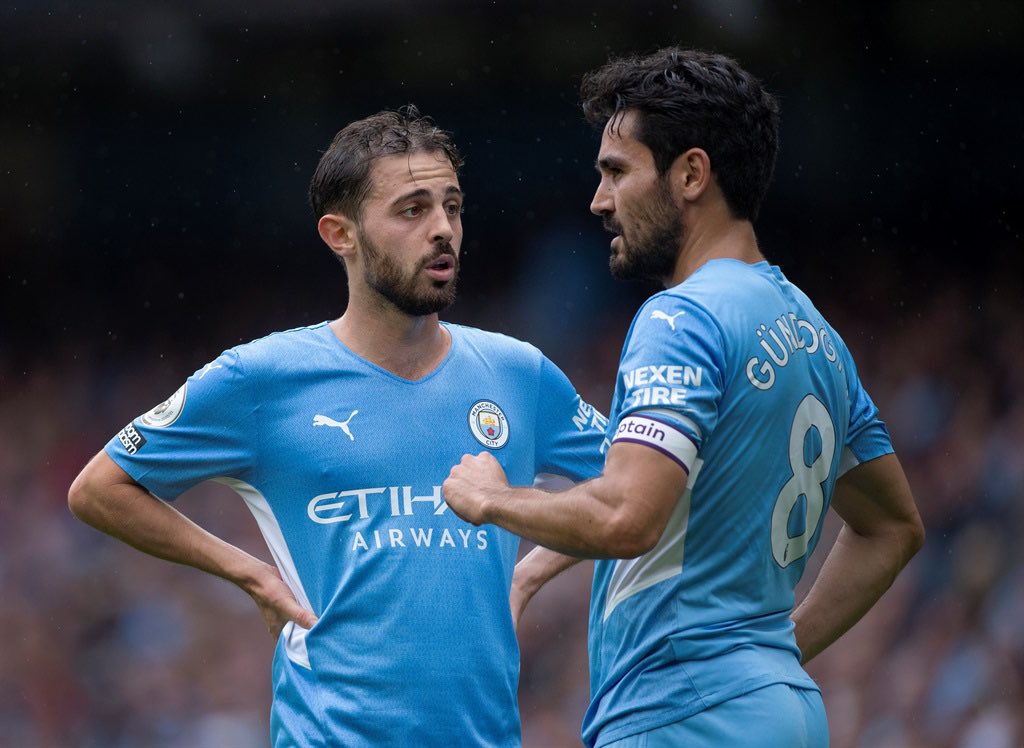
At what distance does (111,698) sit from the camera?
33.9ft

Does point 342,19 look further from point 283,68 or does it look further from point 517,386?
point 517,386

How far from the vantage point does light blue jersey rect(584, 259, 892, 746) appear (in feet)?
9.11

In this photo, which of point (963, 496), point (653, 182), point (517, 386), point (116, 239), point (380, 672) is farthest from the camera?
point (116, 239)

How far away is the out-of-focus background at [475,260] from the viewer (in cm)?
888

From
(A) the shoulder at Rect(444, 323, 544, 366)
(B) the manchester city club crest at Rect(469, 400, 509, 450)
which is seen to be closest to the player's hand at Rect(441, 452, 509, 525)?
(B) the manchester city club crest at Rect(469, 400, 509, 450)

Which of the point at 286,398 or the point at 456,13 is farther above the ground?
the point at 456,13

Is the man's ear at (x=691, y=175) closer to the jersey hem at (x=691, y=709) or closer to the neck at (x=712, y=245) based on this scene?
the neck at (x=712, y=245)

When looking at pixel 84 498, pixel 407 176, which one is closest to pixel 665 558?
pixel 407 176

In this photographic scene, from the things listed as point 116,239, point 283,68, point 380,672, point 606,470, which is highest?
point 283,68

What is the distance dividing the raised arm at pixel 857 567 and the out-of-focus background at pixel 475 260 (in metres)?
5.21

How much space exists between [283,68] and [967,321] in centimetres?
517

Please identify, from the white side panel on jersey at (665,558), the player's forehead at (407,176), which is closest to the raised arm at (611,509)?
the white side panel on jersey at (665,558)

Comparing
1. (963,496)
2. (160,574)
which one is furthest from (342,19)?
(963,496)

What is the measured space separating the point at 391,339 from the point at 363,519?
0.50 m
